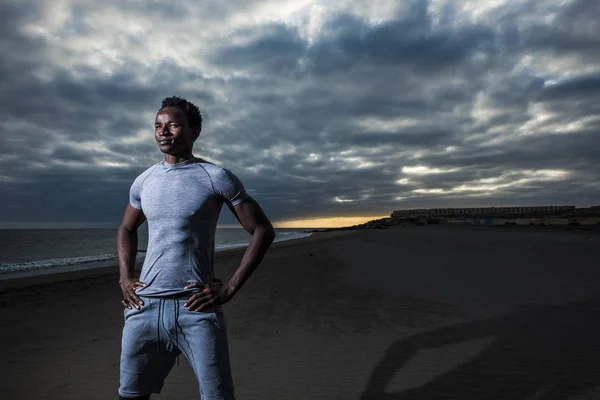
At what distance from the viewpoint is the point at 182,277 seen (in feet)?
7.38

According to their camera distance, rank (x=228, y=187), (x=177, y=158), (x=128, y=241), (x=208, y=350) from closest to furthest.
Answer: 1. (x=208, y=350)
2. (x=228, y=187)
3. (x=177, y=158)
4. (x=128, y=241)

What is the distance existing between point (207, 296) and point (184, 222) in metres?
0.44

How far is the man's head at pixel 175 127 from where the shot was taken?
2.39m

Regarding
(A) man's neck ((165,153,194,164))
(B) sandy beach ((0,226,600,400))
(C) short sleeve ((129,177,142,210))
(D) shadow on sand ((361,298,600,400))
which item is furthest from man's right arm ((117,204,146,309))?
Answer: (D) shadow on sand ((361,298,600,400))

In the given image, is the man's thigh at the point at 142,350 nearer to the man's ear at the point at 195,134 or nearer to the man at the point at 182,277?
the man at the point at 182,277

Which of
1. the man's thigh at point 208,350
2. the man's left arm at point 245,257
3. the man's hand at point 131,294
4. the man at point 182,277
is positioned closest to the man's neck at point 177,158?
the man at point 182,277

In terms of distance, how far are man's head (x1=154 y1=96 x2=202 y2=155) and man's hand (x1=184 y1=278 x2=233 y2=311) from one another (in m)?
0.83

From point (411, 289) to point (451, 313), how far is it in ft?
8.73

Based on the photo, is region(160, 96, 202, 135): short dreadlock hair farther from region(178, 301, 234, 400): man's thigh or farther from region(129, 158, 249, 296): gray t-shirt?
Result: region(178, 301, 234, 400): man's thigh

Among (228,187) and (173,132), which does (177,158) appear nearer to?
(173,132)

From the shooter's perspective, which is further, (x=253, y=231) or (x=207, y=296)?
(x=253, y=231)

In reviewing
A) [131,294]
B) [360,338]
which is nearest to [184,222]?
[131,294]

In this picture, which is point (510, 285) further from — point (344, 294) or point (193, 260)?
point (193, 260)

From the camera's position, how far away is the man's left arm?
2.19m
